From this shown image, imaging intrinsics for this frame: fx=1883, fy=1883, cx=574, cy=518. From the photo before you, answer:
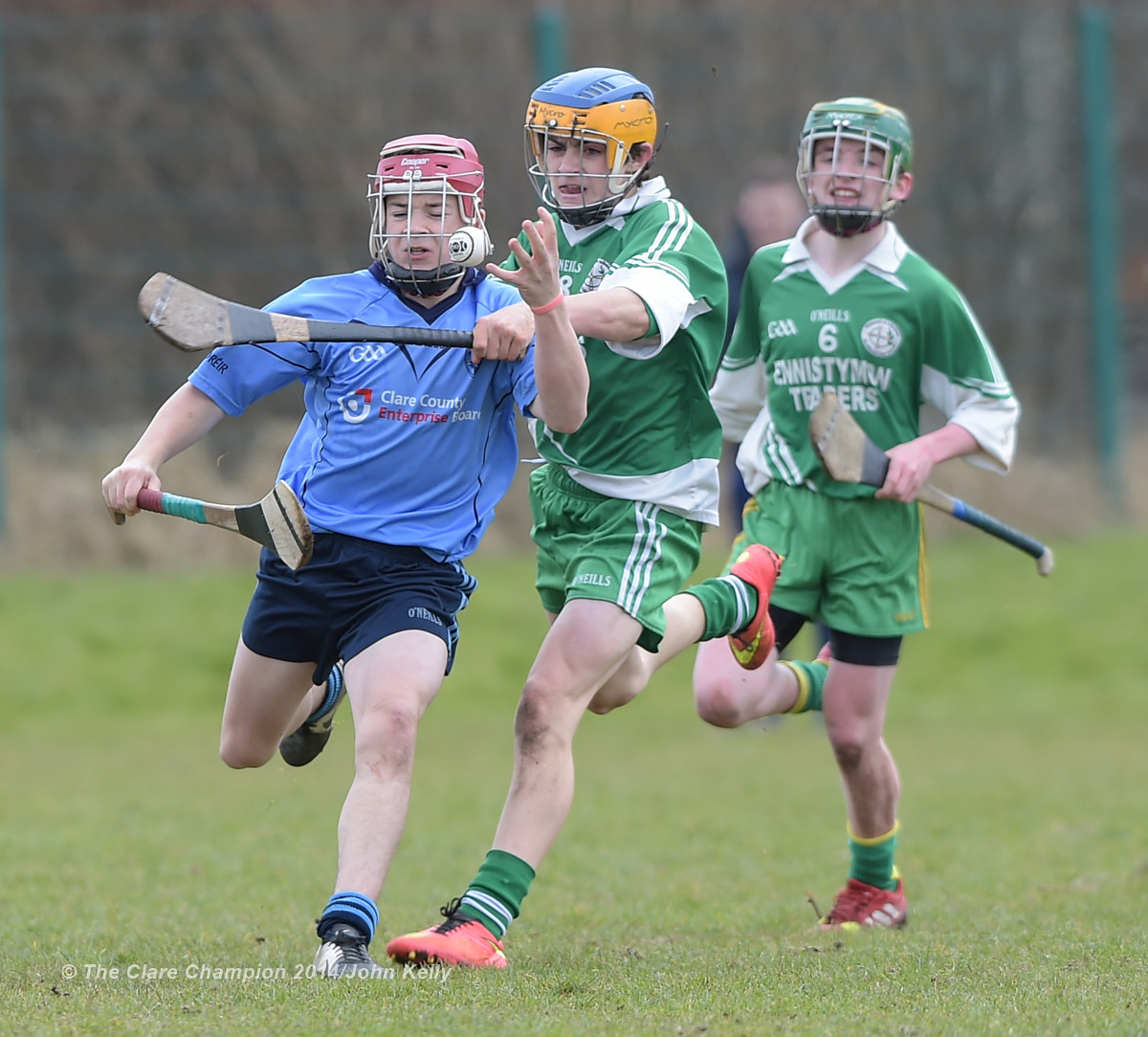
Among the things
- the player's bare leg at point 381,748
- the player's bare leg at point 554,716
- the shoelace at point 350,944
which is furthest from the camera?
the player's bare leg at point 554,716

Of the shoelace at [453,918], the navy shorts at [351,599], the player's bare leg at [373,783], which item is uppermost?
the navy shorts at [351,599]

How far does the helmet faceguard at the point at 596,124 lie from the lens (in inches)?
185

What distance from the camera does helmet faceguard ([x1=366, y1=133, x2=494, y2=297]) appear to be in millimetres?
4551

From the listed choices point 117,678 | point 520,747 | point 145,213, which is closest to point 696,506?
point 520,747

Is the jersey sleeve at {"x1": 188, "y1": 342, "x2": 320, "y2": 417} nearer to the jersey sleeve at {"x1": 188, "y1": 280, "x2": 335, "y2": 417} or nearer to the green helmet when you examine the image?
the jersey sleeve at {"x1": 188, "y1": 280, "x2": 335, "y2": 417}

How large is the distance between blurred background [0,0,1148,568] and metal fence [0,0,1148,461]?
0.02 metres

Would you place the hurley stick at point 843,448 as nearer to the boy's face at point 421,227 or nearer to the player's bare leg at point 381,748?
the boy's face at point 421,227

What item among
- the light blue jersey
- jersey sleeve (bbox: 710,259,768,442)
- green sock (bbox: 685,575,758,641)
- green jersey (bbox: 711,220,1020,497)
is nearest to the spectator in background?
jersey sleeve (bbox: 710,259,768,442)

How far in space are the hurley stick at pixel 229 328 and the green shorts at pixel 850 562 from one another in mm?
1408

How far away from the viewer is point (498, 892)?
4406mm

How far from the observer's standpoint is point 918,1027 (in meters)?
3.59

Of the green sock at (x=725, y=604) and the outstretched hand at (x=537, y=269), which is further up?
the outstretched hand at (x=537, y=269)

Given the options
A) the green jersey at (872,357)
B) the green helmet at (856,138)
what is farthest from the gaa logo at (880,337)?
the green helmet at (856,138)

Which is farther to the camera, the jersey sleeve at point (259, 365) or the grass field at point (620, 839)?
the jersey sleeve at point (259, 365)
